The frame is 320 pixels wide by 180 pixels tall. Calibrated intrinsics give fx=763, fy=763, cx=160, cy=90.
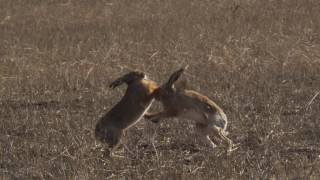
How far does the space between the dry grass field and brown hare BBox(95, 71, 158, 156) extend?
20 centimetres

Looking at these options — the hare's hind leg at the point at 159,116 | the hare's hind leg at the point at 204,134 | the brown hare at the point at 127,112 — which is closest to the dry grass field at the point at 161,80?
the hare's hind leg at the point at 204,134

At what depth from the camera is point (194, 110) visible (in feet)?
21.5

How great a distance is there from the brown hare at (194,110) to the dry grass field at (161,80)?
0.57ft

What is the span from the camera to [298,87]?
349 inches

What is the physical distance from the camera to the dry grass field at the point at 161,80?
20.7 feet

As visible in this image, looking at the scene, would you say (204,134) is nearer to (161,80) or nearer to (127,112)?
(127,112)

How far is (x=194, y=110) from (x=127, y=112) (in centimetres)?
57

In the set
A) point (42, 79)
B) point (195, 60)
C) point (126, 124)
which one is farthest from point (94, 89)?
point (126, 124)

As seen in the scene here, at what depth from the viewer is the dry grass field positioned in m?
6.31

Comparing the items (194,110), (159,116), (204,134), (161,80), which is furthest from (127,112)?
(161,80)

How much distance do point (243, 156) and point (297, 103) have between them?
1923 mm

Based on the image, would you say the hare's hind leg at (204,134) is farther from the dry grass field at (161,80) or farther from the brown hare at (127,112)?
the brown hare at (127,112)

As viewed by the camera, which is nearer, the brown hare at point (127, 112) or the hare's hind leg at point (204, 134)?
the brown hare at point (127, 112)

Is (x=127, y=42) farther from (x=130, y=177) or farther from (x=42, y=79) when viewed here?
(x=130, y=177)
